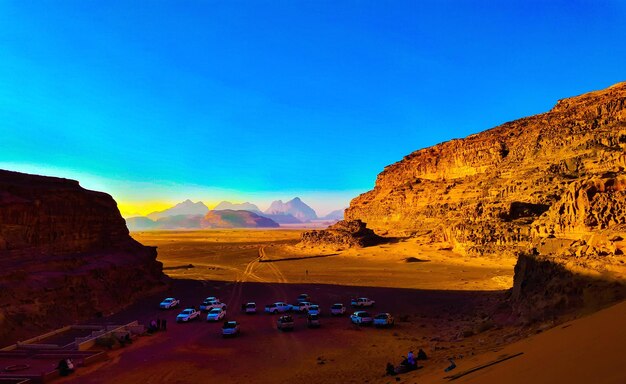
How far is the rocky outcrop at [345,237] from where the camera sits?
101 metres

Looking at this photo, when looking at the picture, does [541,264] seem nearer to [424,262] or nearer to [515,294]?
[515,294]

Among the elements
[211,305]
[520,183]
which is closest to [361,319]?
[211,305]

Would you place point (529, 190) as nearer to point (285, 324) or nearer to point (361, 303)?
point (361, 303)

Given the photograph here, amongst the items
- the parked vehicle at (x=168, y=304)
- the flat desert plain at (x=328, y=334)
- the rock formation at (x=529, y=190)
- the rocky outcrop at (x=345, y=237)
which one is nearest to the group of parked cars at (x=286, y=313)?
the parked vehicle at (x=168, y=304)

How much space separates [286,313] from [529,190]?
6724cm

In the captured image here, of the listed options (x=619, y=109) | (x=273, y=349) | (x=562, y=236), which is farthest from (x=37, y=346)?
(x=619, y=109)

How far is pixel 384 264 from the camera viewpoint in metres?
72.2

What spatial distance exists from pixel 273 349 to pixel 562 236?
42114mm

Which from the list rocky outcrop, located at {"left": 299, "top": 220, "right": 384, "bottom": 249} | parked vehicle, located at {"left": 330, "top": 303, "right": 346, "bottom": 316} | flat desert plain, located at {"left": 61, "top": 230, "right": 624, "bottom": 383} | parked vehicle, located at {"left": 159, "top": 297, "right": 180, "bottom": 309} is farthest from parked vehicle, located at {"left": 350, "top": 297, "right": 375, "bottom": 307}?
rocky outcrop, located at {"left": 299, "top": 220, "right": 384, "bottom": 249}

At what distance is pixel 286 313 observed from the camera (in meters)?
36.5

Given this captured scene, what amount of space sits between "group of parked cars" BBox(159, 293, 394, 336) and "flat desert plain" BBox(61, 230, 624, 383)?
2.23 ft

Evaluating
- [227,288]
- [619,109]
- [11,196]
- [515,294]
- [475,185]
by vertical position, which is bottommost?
[227,288]

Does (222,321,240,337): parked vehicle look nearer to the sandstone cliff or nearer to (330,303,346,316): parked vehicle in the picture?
(330,303,346,316): parked vehicle

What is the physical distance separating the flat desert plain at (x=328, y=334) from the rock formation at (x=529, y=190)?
663 centimetres
